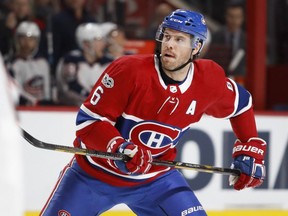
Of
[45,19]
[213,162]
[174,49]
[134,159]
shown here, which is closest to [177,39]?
[174,49]

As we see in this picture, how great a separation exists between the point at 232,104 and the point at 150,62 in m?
0.46

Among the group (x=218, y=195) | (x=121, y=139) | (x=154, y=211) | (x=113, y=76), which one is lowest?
(x=218, y=195)

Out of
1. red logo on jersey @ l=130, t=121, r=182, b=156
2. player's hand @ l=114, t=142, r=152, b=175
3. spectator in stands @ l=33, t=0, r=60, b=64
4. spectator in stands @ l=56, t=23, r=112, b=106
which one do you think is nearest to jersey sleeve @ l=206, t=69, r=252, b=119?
red logo on jersey @ l=130, t=121, r=182, b=156

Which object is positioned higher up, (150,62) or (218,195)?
(150,62)

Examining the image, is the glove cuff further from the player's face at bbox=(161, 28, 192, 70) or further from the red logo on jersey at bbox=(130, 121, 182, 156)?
the player's face at bbox=(161, 28, 192, 70)

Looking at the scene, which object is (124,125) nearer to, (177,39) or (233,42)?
Answer: (177,39)

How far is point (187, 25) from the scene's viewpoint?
3.40m

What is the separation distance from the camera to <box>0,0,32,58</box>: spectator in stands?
5379 millimetres

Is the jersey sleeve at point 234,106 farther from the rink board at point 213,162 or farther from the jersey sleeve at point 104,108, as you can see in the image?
the rink board at point 213,162

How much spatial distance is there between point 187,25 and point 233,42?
106 inches

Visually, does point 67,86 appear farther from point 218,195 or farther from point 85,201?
point 85,201

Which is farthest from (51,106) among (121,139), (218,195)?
(121,139)

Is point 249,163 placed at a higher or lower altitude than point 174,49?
lower

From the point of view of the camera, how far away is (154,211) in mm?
3402
